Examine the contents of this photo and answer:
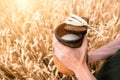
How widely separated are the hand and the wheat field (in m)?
0.50

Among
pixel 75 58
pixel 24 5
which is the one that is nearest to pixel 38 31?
pixel 24 5

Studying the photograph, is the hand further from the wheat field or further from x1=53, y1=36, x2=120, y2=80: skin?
the wheat field

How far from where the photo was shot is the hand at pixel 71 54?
953 millimetres

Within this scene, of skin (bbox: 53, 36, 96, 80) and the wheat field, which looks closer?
skin (bbox: 53, 36, 96, 80)

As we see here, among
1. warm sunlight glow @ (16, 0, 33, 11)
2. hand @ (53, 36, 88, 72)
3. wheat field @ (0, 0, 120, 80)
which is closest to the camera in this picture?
hand @ (53, 36, 88, 72)

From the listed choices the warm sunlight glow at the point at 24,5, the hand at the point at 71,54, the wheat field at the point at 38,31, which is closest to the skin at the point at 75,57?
the hand at the point at 71,54

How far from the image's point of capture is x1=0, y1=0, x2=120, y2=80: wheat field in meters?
1.56

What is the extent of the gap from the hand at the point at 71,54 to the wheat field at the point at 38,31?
0.50 m

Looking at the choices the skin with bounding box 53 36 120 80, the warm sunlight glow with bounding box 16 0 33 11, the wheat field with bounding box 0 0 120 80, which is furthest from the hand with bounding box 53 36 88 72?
the warm sunlight glow with bounding box 16 0 33 11

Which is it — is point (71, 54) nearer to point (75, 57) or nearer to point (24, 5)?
point (75, 57)

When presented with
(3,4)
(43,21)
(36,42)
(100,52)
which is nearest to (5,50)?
(36,42)

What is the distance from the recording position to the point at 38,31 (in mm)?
1726

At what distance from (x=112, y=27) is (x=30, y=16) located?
1.68ft

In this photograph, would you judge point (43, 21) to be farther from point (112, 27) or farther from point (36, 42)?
point (112, 27)
